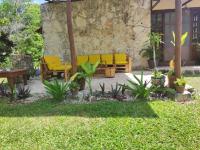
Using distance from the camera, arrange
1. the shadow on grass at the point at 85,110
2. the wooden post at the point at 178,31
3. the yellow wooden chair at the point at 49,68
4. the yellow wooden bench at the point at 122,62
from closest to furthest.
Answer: the shadow on grass at the point at 85,110, the wooden post at the point at 178,31, the yellow wooden chair at the point at 49,68, the yellow wooden bench at the point at 122,62

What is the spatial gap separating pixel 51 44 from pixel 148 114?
9025 mm

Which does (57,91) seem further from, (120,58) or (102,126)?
(120,58)

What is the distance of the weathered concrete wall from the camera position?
47.6ft

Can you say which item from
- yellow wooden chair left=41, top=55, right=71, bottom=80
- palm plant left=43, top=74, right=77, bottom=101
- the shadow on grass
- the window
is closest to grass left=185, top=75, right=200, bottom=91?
the shadow on grass

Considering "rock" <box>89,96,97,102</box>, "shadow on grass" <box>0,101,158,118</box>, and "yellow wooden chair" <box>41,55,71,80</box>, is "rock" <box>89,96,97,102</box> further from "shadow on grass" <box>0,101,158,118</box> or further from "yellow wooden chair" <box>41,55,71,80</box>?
"yellow wooden chair" <box>41,55,71,80</box>

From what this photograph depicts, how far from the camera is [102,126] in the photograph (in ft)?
20.5

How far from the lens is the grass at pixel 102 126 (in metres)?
5.53

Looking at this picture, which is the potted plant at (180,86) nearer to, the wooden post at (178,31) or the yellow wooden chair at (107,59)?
the wooden post at (178,31)

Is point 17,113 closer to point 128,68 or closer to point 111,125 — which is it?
point 111,125

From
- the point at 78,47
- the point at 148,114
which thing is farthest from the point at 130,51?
the point at 148,114

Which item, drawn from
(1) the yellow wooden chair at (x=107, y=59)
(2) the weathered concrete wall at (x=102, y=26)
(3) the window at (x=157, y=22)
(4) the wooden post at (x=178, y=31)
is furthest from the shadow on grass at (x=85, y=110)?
(3) the window at (x=157, y=22)

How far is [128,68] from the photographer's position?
13602 mm

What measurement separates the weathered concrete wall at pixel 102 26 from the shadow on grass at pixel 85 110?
696cm

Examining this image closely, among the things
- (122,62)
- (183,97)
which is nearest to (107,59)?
(122,62)
